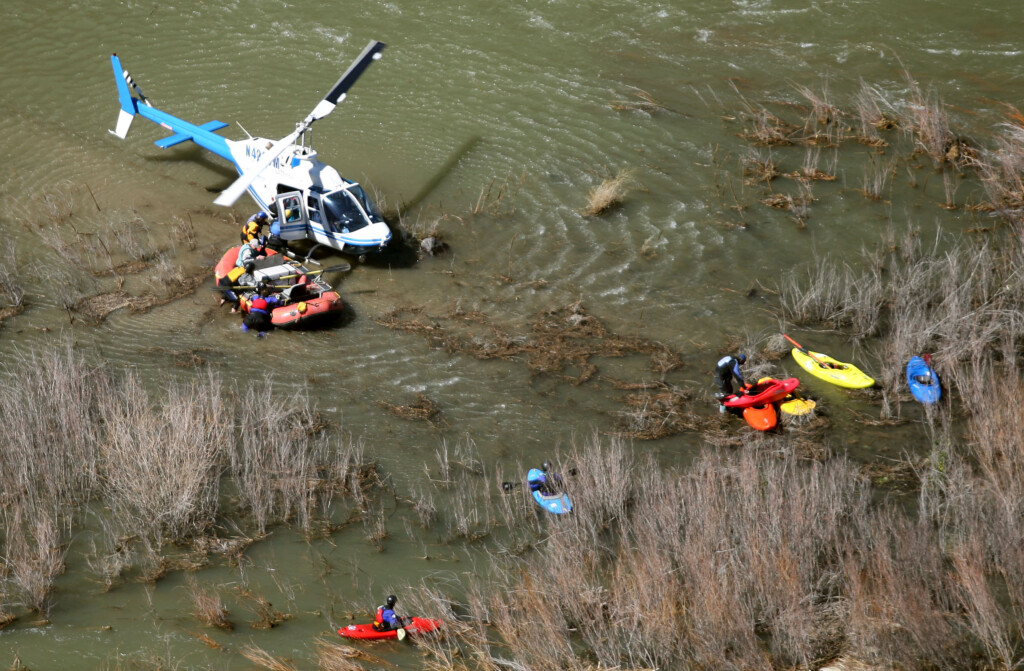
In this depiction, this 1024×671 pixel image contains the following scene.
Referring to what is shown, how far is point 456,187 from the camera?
19.1 m

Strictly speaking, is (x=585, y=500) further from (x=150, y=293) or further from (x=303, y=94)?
(x=303, y=94)

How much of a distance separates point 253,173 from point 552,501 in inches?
305

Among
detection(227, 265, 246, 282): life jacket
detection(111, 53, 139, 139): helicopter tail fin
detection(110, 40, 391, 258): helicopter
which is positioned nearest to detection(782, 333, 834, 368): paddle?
detection(110, 40, 391, 258): helicopter

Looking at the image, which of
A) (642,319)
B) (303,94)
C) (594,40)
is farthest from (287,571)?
(594,40)

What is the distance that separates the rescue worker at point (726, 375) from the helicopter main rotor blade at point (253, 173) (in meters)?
7.59

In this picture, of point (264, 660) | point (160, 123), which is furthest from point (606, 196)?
point (264, 660)

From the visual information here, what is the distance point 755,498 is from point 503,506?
3075 millimetres

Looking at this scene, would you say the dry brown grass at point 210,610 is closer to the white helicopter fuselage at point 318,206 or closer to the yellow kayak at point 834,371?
the white helicopter fuselage at point 318,206

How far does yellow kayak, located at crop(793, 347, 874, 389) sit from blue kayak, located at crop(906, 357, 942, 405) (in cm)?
54

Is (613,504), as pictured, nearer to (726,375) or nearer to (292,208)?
(726,375)

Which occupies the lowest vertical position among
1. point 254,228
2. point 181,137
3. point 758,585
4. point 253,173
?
point 758,585

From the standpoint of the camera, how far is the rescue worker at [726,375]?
13.1 metres

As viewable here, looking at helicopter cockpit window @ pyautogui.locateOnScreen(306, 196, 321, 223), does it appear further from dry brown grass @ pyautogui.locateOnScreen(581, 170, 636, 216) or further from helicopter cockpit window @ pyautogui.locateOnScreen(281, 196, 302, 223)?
dry brown grass @ pyautogui.locateOnScreen(581, 170, 636, 216)

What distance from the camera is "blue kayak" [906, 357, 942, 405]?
1304 centimetres
